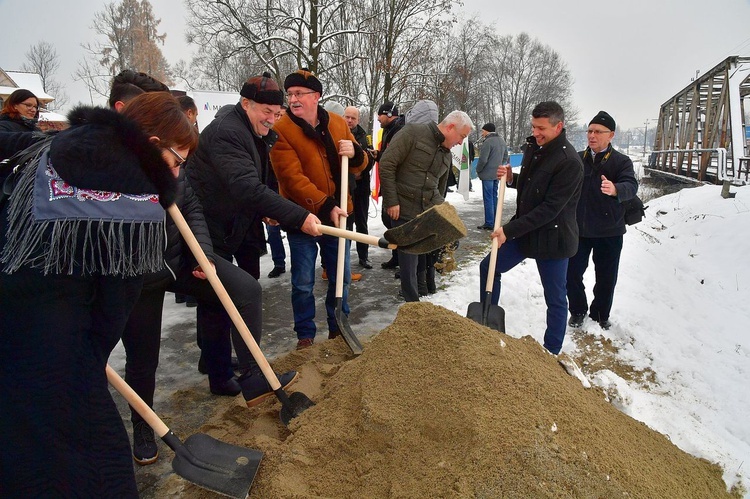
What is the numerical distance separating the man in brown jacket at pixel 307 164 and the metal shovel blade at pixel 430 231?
898 millimetres

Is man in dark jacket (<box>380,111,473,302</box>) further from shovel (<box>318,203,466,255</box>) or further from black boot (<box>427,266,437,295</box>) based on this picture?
shovel (<box>318,203,466,255</box>)

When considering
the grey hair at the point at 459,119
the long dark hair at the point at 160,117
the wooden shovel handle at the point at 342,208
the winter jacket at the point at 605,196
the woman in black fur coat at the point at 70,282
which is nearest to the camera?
the woman in black fur coat at the point at 70,282

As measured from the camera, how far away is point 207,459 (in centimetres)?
205

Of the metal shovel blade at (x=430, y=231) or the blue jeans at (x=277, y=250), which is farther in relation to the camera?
the blue jeans at (x=277, y=250)

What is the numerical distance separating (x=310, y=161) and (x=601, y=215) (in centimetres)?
267

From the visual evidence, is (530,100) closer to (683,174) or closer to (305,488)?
(683,174)

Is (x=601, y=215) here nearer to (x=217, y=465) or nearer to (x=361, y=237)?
(x=361, y=237)

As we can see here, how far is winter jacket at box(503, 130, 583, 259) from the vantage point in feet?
11.0

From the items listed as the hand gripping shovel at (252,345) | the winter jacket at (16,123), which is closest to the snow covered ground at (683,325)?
the hand gripping shovel at (252,345)

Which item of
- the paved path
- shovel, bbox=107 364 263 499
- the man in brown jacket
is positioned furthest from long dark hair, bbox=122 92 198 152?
the paved path

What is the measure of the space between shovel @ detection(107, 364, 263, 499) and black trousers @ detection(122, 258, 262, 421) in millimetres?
421

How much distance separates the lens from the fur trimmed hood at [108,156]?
1.37 m

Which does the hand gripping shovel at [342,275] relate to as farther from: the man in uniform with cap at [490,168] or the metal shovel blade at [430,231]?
the man in uniform with cap at [490,168]

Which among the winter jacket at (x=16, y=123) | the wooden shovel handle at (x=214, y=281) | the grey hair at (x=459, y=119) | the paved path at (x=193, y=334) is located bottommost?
the paved path at (x=193, y=334)
